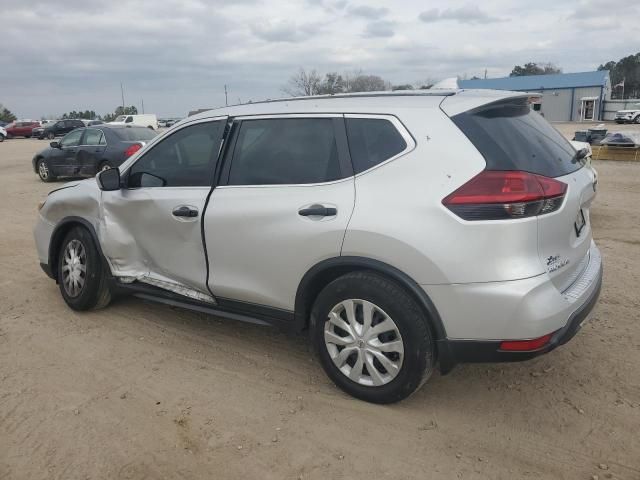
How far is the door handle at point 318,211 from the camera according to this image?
10.4 feet

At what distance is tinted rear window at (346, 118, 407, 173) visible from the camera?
312 centimetres

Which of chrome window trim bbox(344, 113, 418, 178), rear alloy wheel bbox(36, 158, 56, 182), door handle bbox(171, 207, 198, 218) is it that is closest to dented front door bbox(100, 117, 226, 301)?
door handle bbox(171, 207, 198, 218)

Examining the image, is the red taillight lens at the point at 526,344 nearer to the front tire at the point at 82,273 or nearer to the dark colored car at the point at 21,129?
the front tire at the point at 82,273

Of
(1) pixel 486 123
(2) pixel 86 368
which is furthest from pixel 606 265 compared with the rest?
(2) pixel 86 368

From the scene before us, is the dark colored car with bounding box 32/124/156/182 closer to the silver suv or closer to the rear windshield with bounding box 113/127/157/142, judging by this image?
the rear windshield with bounding box 113/127/157/142

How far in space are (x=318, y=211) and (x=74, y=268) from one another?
268cm

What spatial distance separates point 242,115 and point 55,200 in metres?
2.21

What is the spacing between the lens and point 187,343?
427 centimetres

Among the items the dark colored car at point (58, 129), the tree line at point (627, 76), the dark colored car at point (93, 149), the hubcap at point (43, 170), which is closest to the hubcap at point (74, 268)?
the dark colored car at point (93, 149)

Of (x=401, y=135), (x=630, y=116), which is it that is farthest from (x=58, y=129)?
(x=401, y=135)

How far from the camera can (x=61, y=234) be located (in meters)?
4.94

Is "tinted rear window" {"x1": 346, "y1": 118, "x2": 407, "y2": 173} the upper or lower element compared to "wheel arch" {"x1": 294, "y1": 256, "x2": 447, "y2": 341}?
upper

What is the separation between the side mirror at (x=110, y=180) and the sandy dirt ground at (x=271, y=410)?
1.17 metres

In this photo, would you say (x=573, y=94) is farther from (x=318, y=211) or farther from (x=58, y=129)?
(x=318, y=211)
